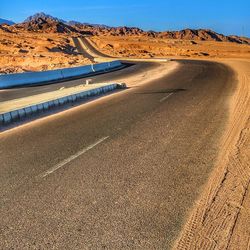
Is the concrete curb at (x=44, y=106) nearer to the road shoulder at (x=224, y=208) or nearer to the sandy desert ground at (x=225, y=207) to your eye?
the sandy desert ground at (x=225, y=207)

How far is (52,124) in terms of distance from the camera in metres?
11.3

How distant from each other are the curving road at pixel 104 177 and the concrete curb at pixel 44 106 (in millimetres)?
955

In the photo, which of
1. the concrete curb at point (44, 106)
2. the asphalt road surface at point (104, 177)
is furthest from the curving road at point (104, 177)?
the concrete curb at point (44, 106)

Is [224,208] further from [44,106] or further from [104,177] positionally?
[44,106]

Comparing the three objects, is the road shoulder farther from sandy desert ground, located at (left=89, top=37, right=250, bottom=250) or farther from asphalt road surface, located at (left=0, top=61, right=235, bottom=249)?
asphalt road surface, located at (left=0, top=61, right=235, bottom=249)

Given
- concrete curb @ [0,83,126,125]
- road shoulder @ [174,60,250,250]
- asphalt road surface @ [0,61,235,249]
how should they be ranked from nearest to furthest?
road shoulder @ [174,60,250,250] < asphalt road surface @ [0,61,235,249] < concrete curb @ [0,83,126,125]

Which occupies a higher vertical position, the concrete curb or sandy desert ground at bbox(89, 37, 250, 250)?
sandy desert ground at bbox(89, 37, 250, 250)

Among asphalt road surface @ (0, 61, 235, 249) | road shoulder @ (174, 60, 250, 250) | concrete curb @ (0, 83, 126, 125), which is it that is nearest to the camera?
road shoulder @ (174, 60, 250, 250)

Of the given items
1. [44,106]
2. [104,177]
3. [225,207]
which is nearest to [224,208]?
[225,207]

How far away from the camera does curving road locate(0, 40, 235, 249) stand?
15.4 ft

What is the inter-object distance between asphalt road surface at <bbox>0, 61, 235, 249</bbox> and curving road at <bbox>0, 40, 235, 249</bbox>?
1 centimetres

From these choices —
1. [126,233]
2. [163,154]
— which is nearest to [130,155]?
[163,154]

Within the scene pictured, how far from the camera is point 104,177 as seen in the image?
259 inches

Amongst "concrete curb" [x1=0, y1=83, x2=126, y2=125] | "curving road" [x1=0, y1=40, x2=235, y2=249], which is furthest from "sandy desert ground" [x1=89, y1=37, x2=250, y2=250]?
"concrete curb" [x1=0, y1=83, x2=126, y2=125]
